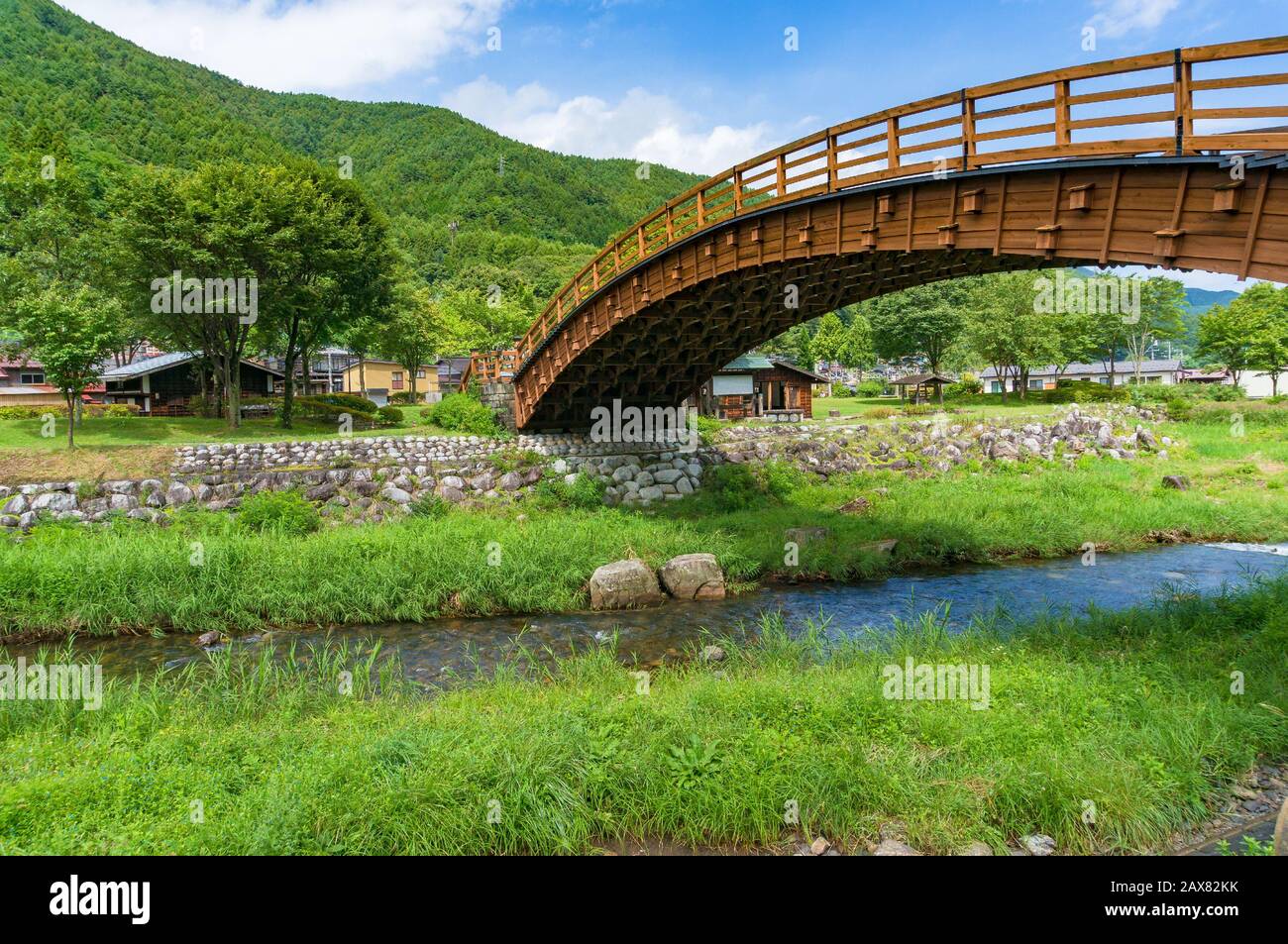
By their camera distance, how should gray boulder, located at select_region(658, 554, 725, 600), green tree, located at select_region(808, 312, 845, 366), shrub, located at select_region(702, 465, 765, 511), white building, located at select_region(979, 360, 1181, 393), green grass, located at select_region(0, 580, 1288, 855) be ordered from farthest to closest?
white building, located at select_region(979, 360, 1181, 393) → green tree, located at select_region(808, 312, 845, 366) → shrub, located at select_region(702, 465, 765, 511) → gray boulder, located at select_region(658, 554, 725, 600) → green grass, located at select_region(0, 580, 1288, 855)

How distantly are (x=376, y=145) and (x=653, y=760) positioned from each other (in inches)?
5573

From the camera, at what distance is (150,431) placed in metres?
27.1

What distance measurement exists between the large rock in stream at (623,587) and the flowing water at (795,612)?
44 centimetres

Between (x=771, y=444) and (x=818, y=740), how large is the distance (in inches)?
895

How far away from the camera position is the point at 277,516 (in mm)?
20484

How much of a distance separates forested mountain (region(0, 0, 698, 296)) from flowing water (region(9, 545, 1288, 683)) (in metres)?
69.8

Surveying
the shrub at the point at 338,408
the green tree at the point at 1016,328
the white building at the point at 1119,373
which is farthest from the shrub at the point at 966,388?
the shrub at the point at 338,408

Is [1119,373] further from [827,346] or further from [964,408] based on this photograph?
[964,408]

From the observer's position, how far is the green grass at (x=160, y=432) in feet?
81.0

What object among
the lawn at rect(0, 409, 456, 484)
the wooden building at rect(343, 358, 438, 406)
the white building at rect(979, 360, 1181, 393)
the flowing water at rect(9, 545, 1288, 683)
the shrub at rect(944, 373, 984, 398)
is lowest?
the flowing water at rect(9, 545, 1288, 683)

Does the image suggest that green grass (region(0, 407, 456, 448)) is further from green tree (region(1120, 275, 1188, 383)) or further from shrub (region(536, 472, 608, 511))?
green tree (region(1120, 275, 1188, 383))

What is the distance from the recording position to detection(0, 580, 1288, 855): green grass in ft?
21.7

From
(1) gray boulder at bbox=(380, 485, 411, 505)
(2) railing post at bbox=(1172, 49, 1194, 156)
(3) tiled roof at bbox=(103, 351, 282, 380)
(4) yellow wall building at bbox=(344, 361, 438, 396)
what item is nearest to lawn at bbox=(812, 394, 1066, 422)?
(1) gray boulder at bbox=(380, 485, 411, 505)

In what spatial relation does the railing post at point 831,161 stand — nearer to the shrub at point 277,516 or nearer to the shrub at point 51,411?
the shrub at point 277,516
